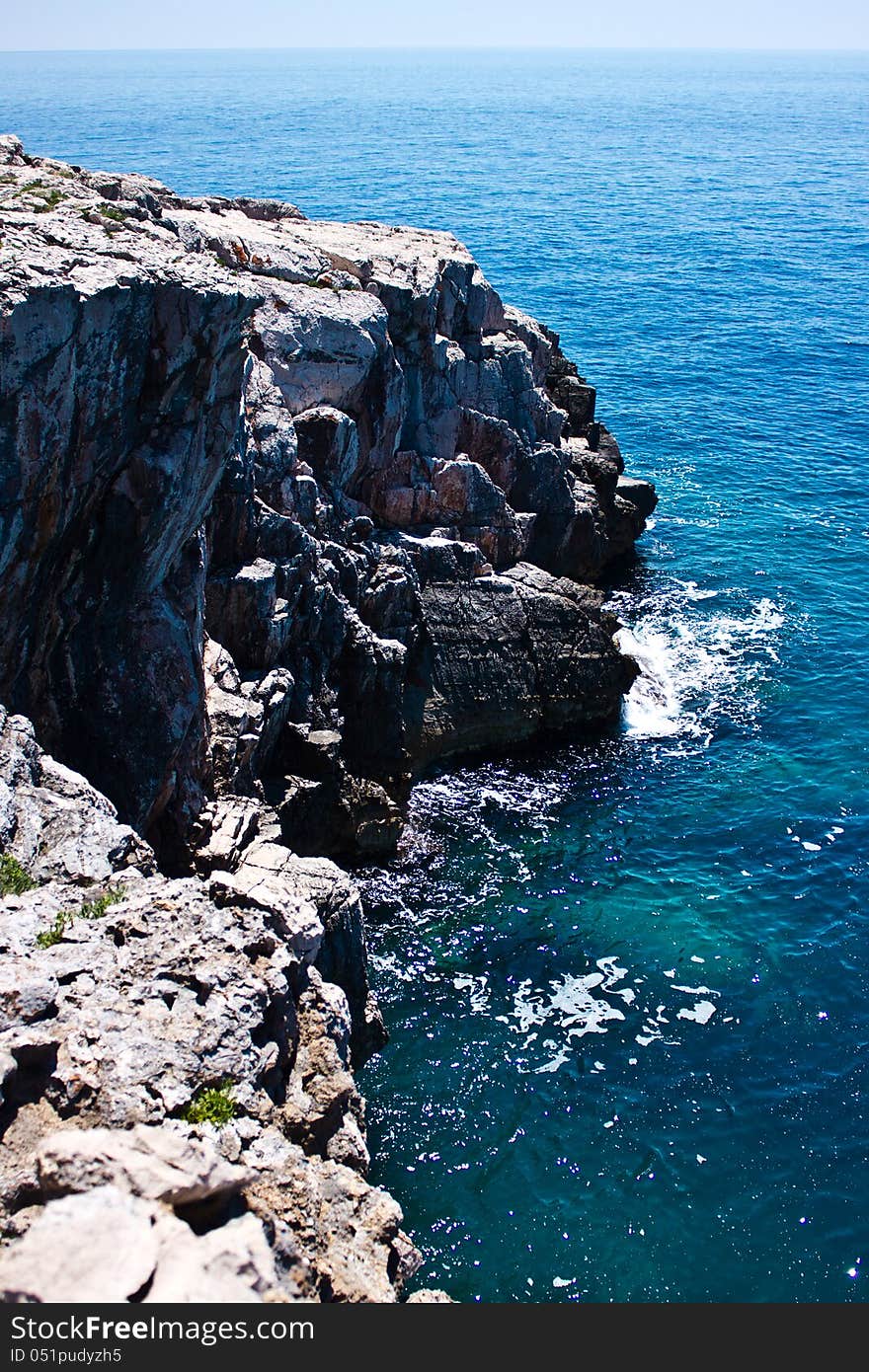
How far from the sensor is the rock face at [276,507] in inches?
1160

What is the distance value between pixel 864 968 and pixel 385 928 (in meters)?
16.4

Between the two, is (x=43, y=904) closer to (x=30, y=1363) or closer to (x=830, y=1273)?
(x=30, y=1363)

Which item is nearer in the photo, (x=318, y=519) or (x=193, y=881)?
(x=193, y=881)

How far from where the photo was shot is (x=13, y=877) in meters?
22.1

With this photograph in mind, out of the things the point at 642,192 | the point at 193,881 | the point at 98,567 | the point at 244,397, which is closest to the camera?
Result: the point at 193,881

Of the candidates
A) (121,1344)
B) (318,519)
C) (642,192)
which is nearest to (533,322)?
(318,519)

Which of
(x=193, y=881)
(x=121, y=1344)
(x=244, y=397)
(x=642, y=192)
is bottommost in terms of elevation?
(x=193, y=881)

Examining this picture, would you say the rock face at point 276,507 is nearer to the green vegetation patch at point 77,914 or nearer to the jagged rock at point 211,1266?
the green vegetation patch at point 77,914

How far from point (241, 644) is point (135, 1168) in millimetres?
27345

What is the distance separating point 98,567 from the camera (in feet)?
104

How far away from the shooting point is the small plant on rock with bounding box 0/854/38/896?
21767 millimetres

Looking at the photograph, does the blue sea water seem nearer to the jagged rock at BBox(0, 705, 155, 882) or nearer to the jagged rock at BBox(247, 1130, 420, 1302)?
the jagged rock at BBox(247, 1130, 420, 1302)

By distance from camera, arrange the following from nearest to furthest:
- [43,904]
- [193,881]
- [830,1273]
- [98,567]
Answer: [43,904] → [193,881] → [830,1273] → [98,567]

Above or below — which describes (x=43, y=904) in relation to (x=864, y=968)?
above
